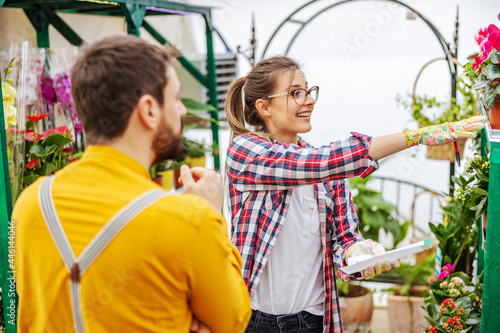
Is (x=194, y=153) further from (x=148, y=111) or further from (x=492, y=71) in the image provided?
(x=148, y=111)

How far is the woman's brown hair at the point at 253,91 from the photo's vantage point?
5.37 feet

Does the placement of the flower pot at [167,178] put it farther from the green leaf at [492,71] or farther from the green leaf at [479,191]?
the green leaf at [492,71]

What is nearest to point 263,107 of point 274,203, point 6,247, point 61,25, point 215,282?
point 274,203

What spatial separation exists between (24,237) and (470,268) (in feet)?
6.43

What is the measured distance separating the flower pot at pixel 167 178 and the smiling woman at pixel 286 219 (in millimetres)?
1373

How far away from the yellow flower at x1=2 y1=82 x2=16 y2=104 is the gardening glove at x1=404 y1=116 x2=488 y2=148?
1.52 m

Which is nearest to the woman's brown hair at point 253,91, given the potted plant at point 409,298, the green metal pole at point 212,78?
the green metal pole at point 212,78

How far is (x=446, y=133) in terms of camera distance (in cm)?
123

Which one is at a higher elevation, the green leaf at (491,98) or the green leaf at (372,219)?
the green leaf at (491,98)

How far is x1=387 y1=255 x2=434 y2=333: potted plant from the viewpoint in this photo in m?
3.01

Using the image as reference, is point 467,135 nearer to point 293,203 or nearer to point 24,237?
point 293,203

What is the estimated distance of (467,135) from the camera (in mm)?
1209

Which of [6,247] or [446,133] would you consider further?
[6,247]

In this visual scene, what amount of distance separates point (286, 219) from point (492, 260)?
0.55 metres
